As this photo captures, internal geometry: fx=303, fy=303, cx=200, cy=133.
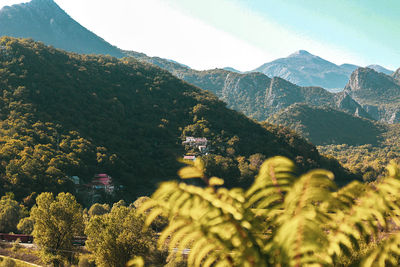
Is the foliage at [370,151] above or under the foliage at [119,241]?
above

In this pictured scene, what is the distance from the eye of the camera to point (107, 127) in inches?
2832

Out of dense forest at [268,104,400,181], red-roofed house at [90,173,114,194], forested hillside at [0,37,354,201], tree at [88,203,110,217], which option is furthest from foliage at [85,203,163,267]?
dense forest at [268,104,400,181]

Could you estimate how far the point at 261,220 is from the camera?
1.76 metres

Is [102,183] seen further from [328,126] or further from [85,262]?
[328,126]

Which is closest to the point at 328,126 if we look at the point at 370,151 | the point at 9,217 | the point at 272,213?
the point at 370,151

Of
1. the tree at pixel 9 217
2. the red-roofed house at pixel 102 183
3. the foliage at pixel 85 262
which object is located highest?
the foliage at pixel 85 262

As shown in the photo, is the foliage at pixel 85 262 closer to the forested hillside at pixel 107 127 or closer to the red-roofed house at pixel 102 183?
the forested hillside at pixel 107 127

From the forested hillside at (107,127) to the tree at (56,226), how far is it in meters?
21.7

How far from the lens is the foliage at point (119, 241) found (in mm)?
18708

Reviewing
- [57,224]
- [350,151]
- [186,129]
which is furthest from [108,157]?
[350,151]

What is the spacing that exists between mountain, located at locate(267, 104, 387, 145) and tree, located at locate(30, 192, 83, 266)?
464 ft

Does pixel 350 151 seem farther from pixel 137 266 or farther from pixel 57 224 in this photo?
pixel 137 266

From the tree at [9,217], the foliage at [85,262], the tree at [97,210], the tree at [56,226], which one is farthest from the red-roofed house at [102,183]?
the foliage at [85,262]

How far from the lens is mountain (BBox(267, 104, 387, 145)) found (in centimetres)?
15225
